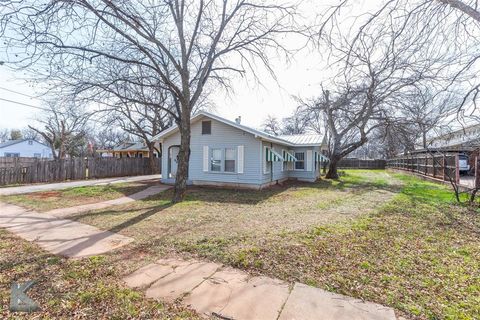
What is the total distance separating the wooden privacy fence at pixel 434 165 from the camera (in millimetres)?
11484

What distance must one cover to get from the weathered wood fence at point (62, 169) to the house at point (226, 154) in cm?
682

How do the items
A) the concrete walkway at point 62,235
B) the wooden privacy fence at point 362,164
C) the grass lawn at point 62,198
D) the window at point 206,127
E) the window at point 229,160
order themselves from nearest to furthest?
1. the concrete walkway at point 62,235
2. the grass lawn at point 62,198
3. the window at point 229,160
4. the window at point 206,127
5. the wooden privacy fence at point 362,164

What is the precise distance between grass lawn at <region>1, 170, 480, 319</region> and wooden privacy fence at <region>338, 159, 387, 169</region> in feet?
106

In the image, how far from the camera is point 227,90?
37.1 ft

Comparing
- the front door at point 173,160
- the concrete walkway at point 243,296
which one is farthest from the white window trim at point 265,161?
the concrete walkway at point 243,296

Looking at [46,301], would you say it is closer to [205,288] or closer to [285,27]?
[205,288]

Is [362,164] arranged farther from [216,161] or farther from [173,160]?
[173,160]

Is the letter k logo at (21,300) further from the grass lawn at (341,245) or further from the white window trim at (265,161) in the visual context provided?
the white window trim at (265,161)

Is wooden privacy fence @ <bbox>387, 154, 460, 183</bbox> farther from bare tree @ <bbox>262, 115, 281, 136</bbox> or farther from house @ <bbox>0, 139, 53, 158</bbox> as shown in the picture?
house @ <bbox>0, 139, 53, 158</bbox>

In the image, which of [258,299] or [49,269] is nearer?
[258,299]

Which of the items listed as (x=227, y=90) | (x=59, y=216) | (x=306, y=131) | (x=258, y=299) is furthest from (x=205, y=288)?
(x=306, y=131)

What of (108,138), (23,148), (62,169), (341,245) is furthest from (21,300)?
(108,138)

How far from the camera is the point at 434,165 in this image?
14773 mm

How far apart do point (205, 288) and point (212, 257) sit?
2.94 feet
